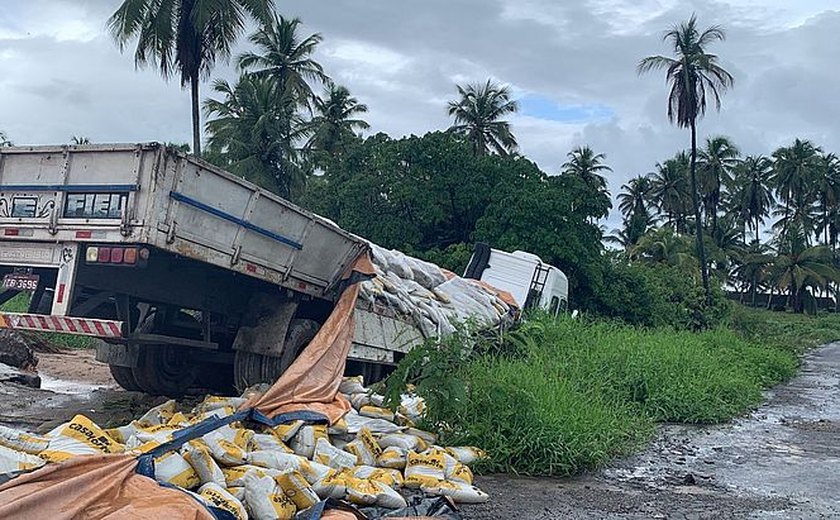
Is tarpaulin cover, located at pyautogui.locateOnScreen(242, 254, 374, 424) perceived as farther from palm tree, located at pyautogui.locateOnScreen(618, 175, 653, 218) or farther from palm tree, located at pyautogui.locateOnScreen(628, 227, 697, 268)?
palm tree, located at pyautogui.locateOnScreen(618, 175, 653, 218)

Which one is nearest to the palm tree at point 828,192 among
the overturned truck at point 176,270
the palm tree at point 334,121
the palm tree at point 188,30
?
the palm tree at point 334,121

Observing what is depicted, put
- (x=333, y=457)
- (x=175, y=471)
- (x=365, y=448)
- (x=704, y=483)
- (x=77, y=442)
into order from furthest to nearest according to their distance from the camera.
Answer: (x=704, y=483) < (x=365, y=448) < (x=333, y=457) < (x=77, y=442) < (x=175, y=471)

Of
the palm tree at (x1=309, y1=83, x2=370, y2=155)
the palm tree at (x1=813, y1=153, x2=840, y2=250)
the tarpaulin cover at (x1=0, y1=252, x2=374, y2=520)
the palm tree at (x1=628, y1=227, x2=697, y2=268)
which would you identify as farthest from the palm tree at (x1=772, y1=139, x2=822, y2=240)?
the tarpaulin cover at (x1=0, y1=252, x2=374, y2=520)

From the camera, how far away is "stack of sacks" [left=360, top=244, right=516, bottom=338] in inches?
392

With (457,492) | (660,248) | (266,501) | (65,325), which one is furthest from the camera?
(660,248)

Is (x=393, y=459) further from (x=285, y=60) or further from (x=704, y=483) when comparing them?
(x=285, y=60)

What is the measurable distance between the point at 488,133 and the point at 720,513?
1478 inches

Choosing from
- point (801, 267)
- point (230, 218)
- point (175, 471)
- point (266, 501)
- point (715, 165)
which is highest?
point (715, 165)

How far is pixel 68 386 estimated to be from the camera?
40.3 feet

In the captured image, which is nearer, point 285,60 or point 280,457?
point 280,457

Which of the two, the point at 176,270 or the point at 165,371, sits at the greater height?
the point at 176,270

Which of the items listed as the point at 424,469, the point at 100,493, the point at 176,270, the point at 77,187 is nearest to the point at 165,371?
the point at 176,270

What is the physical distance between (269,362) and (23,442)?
3699 millimetres

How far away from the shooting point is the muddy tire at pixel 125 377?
9966 millimetres
